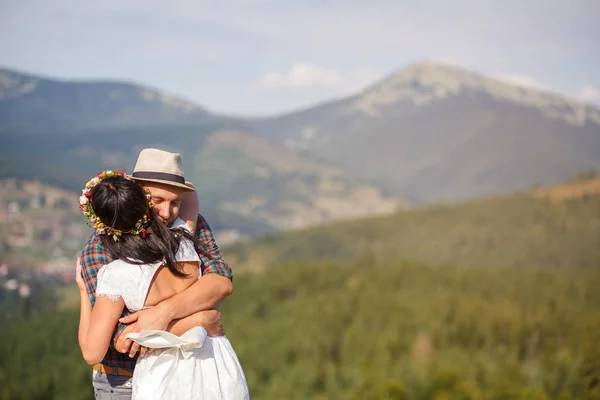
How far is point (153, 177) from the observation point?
9.30 feet

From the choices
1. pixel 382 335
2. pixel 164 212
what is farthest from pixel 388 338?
pixel 164 212

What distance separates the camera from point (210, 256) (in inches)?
122

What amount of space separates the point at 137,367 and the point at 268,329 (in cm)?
1121

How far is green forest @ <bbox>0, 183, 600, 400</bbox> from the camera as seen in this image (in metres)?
9.12

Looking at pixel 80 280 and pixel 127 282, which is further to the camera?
pixel 80 280

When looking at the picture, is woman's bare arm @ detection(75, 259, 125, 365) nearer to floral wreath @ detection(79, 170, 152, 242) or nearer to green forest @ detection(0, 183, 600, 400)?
floral wreath @ detection(79, 170, 152, 242)

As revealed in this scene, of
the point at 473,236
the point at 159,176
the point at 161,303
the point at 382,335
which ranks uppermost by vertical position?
the point at 159,176

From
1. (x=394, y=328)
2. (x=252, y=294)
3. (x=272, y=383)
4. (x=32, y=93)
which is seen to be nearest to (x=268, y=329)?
(x=394, y=328)

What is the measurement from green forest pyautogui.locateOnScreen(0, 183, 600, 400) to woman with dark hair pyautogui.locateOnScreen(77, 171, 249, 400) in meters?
4.66

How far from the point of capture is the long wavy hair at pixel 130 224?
8.61ft

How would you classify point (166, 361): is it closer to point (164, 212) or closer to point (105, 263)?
point (105, 263)

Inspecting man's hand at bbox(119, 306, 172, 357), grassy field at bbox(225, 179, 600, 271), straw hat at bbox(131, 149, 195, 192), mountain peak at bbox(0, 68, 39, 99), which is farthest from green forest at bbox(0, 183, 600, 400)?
mountain peak at bbox(0, 68, 39, 99)

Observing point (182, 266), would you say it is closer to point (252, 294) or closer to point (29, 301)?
point (29, 301)

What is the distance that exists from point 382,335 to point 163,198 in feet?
37.8
